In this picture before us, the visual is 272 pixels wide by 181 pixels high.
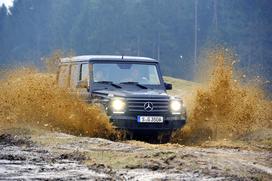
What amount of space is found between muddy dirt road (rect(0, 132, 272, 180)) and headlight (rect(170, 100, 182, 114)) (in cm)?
195

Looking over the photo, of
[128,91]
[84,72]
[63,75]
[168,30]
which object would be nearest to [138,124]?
[128,91]

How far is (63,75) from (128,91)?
221 centimetres

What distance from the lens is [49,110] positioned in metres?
12.6

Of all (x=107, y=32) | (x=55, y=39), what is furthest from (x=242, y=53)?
(x=55, y=39)

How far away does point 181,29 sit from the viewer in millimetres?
65125

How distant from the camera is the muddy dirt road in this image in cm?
672

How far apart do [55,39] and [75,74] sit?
67.6 metres

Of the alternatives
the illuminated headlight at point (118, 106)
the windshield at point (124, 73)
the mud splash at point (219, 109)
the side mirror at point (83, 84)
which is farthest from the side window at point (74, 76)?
the mud splash at point (219, 109)

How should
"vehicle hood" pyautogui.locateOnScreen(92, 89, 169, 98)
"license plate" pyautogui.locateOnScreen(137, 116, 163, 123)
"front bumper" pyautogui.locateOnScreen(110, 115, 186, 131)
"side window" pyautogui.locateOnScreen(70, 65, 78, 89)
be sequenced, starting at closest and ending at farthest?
"front bumper" pyautogui.locateOnScreen(110, 115, 186, 131)
"license plate" pyautogui.locateOnScreen(137, 116, 163, 123)
"vehicle hood" pyautogui.locateOnScreen(92, 89, 169, 98)
"side window" pyautogui.locateOnScreen(70, 65, 78, 89)

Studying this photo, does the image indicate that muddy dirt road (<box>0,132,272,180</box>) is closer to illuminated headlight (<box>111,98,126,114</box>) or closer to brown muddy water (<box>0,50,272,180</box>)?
brown muddy water (<box>0,50,272,180</box>)

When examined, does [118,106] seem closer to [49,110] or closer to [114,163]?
[49,110]

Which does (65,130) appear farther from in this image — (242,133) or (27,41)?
(27,41)

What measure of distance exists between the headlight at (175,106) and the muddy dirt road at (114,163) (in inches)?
76.8

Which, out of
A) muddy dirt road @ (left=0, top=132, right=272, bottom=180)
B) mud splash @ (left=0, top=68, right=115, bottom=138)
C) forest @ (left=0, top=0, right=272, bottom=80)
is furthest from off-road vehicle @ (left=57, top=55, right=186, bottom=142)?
forest @ (left=0, top=0, right=272, bottom=80)
